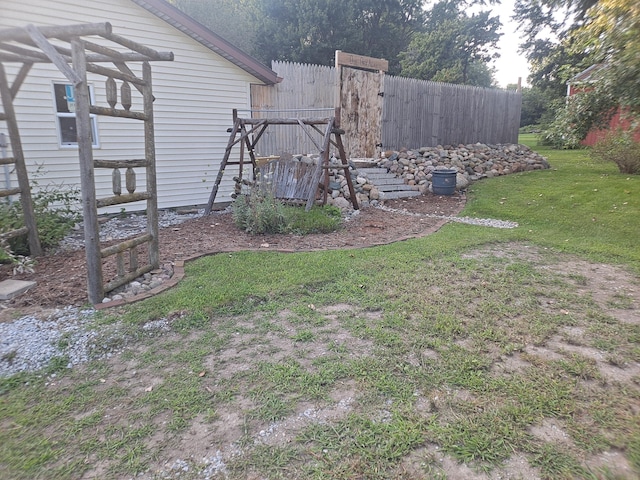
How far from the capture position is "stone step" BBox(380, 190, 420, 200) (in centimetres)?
948

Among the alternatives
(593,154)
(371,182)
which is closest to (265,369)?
(371,182)

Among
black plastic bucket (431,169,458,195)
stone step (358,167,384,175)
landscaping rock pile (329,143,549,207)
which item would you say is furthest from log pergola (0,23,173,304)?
black plastic bucket (431,169,458,195)

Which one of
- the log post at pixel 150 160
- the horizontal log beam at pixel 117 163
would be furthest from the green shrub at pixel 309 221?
the horizontal log beam at pixel 117 163

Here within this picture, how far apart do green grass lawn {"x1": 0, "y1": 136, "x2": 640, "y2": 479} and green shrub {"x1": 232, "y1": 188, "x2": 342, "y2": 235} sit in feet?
5.91

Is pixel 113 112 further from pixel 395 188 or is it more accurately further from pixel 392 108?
pixel 392 108

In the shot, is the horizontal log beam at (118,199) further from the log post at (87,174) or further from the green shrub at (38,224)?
the green shrub at (38,224)

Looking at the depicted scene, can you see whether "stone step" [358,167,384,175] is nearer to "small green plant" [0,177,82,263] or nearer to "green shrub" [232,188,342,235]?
"green shrub" [232,188,342,235]

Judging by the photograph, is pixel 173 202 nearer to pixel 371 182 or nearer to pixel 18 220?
pixel 18 220

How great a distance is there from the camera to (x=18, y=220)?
499cm

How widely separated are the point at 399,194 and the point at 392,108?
2685 mm

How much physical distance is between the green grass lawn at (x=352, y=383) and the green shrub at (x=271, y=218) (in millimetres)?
1800

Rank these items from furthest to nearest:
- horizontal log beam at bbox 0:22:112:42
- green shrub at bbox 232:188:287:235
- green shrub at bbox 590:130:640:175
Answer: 1. green shrub at bbox 590:130:640:175
2. green shrub at bbox 232:188:287:235
3. horizontal log beam at bbox 0:22:112:42

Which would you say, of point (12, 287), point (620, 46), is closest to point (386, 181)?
point (620, 46)

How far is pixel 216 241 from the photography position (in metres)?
5.88
